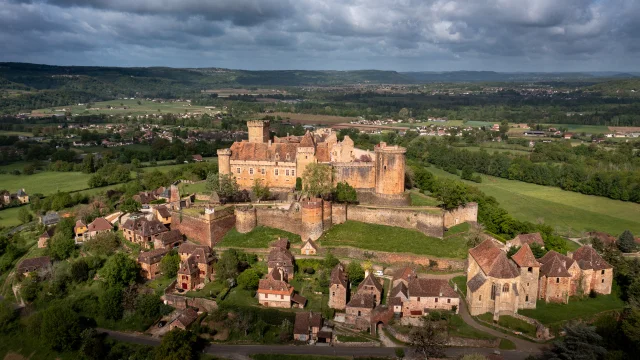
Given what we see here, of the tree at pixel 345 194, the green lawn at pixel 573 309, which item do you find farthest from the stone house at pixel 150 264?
the green lawn at pixel 573 309

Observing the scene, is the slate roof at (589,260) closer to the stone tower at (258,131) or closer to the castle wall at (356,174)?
the castle wall at (356,174)

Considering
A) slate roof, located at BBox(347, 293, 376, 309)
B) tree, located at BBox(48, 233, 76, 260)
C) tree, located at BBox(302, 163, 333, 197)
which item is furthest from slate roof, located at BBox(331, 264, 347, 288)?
tree, located at BBox(48, 233, 76, 260)

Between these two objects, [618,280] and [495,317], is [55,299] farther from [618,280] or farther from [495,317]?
[618,280]

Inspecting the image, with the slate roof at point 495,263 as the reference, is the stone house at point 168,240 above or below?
below

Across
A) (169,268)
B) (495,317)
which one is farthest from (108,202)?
(495,317)

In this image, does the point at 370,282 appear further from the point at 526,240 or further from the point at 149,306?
the point at 149,306
